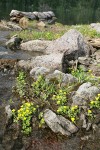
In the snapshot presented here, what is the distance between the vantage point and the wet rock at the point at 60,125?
32.9 ft

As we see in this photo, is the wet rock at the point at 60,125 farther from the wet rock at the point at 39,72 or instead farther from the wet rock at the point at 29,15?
the wet rock at the point at 29,15

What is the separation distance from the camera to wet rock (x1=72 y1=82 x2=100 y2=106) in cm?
1123

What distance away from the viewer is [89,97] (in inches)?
448

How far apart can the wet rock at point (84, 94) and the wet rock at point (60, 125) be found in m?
1.21

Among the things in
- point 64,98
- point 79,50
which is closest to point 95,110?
point 64,98

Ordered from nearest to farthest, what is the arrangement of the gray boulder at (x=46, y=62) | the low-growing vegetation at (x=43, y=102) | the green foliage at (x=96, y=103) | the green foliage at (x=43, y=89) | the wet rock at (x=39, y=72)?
1. the low-growing vegetation at (x=43, y=102)
2. the green foliage at (x=96, y=103)
3. the green foliage at (x=43, y=89)
4. the wet rock at (x=39, y=72)
5. the gray boulder at (x=46, y=62)

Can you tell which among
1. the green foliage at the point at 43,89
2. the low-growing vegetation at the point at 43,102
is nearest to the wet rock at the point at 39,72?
the low-growing vegetation at the point at 43,102

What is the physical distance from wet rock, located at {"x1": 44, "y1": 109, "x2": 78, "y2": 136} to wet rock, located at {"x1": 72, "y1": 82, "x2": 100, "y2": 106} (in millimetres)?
1213

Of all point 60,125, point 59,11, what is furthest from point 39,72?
point 59,11

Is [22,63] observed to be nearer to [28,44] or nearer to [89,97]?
[28,44]

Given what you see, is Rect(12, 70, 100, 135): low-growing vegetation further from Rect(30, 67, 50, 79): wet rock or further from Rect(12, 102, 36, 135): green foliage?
Rect(30, 67, 50, 79): wet rock

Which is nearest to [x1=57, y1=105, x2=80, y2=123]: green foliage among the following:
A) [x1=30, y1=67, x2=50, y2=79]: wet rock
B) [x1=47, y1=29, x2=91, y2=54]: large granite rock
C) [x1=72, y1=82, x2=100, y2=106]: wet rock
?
[x1=72, y1=82, x2=100, y2=106]: wet rock

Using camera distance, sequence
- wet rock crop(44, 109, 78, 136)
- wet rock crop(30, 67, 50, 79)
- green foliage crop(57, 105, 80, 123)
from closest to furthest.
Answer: wet rock crop(44, 109, 78, 136)
green foliage crop(57, 105, 80, 123)
wet rock crop(30, 67, 50, 79)

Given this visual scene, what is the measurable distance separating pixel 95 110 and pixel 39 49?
1125cm
